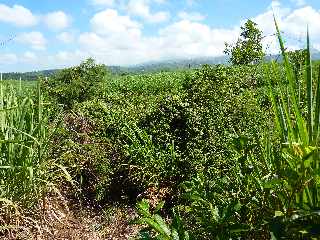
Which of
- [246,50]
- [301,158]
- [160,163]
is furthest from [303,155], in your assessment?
[246,50]

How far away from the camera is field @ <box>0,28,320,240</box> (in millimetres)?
1758

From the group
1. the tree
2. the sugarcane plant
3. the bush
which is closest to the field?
the sugarcane plant

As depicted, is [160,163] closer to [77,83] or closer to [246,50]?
[77,83]

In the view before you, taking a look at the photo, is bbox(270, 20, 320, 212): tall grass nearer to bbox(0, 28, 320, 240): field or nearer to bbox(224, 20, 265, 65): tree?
bbox(0, 28, 320, 240): field

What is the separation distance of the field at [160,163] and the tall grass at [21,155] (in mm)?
10

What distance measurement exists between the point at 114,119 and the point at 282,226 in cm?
536

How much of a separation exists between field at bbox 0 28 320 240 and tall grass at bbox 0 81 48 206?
0.01 metres

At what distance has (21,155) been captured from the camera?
4.14 meters

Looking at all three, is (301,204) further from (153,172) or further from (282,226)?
(153,172)

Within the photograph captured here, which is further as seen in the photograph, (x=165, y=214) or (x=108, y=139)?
(x=108, y=139)

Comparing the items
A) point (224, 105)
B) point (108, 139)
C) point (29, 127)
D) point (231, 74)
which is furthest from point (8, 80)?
point (231, 74)

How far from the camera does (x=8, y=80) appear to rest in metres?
4.82

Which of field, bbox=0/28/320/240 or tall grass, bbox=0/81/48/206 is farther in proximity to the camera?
tall grass, bbox=0/81/48/206

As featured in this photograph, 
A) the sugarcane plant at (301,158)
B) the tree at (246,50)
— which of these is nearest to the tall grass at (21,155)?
the sugarcane plant at (301,158)
